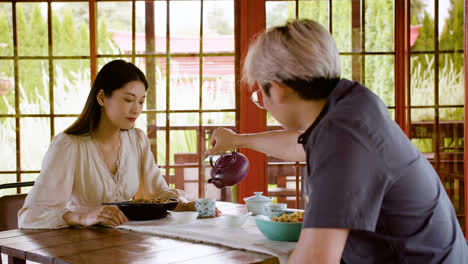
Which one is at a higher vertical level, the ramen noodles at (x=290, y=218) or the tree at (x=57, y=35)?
the tree at (x=57, y=35)

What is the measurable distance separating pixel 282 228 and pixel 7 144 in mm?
2919

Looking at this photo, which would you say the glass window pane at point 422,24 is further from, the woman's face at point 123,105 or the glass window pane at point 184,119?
the woman's face at point 123,105

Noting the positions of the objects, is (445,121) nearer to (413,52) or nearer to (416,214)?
(413,52)

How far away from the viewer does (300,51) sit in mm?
1188

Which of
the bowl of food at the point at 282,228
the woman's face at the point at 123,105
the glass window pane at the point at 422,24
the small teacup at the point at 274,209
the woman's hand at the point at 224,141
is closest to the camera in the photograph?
the bowl of food at the point at 282,228

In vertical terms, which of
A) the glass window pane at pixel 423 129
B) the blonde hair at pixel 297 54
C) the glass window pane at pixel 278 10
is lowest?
the glass window pane at pixel 423 129

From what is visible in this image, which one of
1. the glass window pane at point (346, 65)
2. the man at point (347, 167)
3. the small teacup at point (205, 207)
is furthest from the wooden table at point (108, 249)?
the glass window pane at point (346, 65)

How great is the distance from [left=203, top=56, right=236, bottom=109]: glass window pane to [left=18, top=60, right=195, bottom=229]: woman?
1235 mm

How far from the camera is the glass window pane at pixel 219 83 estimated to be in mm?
3898

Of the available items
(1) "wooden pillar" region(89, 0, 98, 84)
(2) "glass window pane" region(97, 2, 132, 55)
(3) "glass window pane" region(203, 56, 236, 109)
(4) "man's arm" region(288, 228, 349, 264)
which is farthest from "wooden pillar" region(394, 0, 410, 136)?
(4) "man's arm" region(288, 228, 349, 264)

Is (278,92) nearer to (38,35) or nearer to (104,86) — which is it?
(104,86)

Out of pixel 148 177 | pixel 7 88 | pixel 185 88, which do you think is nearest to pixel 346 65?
pixel 185 88

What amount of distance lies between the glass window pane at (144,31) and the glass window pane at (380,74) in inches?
60.8

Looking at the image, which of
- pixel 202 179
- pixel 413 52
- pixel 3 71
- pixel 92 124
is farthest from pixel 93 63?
pixel 413 52
